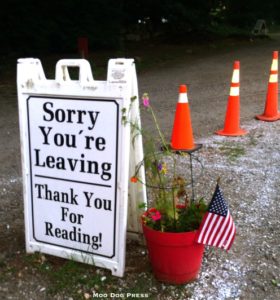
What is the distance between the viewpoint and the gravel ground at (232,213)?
274 centimetres

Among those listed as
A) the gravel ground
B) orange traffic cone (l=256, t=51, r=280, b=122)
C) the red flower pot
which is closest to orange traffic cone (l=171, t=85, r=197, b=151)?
the gravel ground

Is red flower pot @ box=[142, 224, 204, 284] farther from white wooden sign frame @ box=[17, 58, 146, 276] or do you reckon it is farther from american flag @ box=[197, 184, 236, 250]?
white wooden sign frame @ box=[17, 58, 146, 276]

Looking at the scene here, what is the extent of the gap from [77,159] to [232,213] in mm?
1575

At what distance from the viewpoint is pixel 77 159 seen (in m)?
2.77

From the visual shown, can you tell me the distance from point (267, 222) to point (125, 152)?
1558 millimetres

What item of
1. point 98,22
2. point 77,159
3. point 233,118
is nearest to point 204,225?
point 77,159

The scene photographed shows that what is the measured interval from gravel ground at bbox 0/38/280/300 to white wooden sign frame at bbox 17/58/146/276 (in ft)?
0.68

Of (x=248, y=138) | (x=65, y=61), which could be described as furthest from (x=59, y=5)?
(x=65, y=61)

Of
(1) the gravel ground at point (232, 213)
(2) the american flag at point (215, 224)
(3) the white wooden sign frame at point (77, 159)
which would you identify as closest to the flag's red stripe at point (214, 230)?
(2) the american flag at point (215, 224)

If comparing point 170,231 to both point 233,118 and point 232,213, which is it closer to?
point 232,213

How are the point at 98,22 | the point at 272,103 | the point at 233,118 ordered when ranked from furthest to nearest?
the point at 98,22, the point at 272,103, the point at 233,118

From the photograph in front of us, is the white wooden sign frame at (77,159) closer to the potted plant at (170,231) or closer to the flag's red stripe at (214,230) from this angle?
the potted plant at (170,231)

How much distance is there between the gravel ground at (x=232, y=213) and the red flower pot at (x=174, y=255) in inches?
2.9

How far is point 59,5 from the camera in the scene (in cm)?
1473
